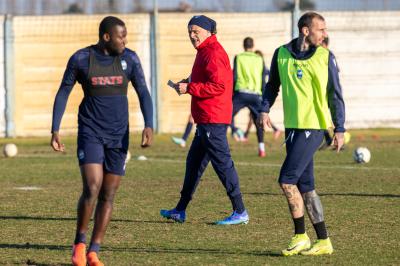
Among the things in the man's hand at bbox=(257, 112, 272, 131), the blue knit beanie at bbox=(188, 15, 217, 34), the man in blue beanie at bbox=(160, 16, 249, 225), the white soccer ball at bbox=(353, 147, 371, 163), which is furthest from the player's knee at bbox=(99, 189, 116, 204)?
the white soccer ball at bbox=(353, 147, 371, 163)


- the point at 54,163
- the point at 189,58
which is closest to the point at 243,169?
the point at 54,163

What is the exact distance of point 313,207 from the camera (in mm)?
10664

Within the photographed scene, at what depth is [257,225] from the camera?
42.0 ft

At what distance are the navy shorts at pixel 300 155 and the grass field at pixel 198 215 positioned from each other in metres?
0.75

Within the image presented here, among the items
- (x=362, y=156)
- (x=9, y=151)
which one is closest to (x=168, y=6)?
(x=9, y=151)

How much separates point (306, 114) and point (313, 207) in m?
0.89

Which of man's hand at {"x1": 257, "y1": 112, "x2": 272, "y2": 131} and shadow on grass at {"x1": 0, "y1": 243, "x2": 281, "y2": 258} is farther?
man's hand at {"x1": 257, "y1": 112, "x2": 272, "y2": 131}

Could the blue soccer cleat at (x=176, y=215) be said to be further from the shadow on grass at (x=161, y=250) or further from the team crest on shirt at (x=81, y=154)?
the team crest on shirt at (x=81, y=154)

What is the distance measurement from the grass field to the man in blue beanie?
0.58m

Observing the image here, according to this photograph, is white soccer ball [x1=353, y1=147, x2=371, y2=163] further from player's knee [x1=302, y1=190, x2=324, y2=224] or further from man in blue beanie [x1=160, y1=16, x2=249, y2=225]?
player's knee [x1=302, y1=190, x2=324, y2=224]

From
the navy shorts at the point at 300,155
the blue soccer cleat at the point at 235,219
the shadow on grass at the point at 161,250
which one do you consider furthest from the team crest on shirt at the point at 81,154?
the blue soccer cleat at the point at 235,219

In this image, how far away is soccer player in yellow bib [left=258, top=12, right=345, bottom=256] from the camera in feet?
34.4

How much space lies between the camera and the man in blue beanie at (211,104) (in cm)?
1255

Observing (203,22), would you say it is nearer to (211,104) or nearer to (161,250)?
(211,104)
